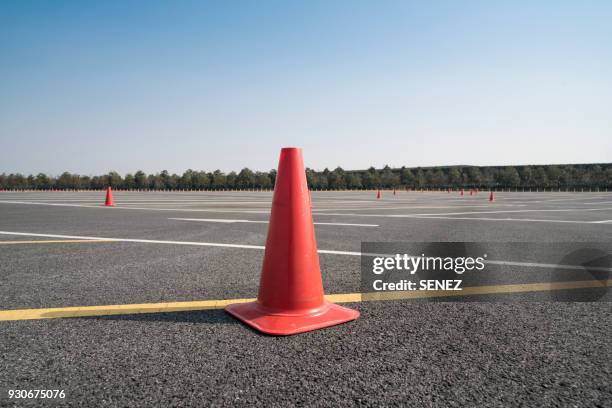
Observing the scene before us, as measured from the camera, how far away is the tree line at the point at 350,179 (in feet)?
509

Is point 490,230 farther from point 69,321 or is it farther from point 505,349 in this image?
point 69,321

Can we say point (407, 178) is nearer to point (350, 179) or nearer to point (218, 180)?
point (350, 179)

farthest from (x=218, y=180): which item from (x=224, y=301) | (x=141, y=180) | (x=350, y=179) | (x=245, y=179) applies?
(x=224, y=301)

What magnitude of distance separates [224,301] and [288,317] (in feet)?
2.37

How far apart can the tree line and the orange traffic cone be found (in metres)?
156

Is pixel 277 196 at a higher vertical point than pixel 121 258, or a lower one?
higher

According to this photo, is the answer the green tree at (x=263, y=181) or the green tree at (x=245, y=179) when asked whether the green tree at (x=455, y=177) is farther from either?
the green tree at (x=245, y=179)

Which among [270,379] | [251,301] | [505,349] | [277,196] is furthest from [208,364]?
[505,349]

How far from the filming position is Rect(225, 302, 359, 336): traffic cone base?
2891 millimetres

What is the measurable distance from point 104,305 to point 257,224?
664cm

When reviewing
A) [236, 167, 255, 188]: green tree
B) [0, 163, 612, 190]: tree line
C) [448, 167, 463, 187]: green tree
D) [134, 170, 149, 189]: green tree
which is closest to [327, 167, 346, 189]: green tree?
[0, 163, 612, 190]: tree line

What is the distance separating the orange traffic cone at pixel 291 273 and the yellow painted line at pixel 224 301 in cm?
31

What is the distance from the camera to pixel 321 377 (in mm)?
2152

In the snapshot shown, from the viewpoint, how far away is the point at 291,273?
3262 mm
